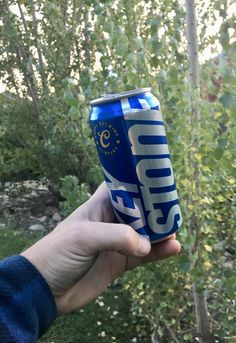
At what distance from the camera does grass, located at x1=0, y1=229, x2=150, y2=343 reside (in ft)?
10.8

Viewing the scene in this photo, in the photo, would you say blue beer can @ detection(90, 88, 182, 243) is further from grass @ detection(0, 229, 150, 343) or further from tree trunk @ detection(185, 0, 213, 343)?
grass @ detection(0, 229, 150, 343)

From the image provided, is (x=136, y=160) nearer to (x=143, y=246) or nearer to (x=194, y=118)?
(x=143, y=246)

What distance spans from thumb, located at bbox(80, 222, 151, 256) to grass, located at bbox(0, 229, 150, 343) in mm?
1976

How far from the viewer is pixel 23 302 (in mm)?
1372

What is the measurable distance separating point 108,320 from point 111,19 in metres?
1.97

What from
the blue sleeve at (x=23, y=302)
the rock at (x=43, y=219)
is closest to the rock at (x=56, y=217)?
the rock at (x=43, y=219)

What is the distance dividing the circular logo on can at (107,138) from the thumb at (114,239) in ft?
0.57

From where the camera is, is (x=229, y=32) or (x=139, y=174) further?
(x=229, y=32)

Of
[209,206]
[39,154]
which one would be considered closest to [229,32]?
[209,206]

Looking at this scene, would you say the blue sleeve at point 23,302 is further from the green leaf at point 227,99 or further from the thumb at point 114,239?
the green leaf at point 227,99

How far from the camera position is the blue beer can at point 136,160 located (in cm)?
134

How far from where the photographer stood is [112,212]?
153 centimetres

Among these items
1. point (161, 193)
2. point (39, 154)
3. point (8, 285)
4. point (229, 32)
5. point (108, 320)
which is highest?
point (229, 32)

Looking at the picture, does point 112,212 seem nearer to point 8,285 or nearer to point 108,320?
point 8,285
